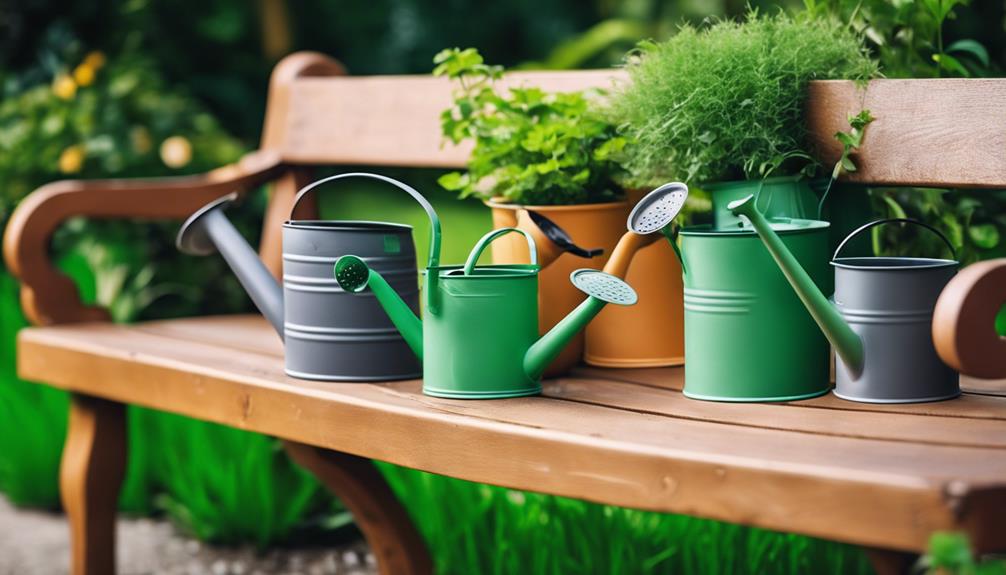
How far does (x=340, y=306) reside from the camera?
1597 mm

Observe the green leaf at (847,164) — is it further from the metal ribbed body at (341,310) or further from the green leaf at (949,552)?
the green leaf at (949,552)

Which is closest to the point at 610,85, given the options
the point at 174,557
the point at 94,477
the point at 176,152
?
the point at 94,477

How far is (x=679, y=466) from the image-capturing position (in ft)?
3.81

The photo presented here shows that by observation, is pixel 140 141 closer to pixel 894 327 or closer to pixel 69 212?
pixel 69 212

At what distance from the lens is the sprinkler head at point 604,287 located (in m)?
1.37

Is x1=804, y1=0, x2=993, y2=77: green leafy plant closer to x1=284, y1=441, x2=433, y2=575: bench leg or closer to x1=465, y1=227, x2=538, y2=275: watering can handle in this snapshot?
x1=465, y1=227, x2=538, y2=275: watering can handle

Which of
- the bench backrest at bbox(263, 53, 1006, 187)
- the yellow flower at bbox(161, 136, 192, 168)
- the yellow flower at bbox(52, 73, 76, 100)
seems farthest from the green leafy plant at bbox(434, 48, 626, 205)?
the yellow flower at bbox(52, 73, 76, 100)

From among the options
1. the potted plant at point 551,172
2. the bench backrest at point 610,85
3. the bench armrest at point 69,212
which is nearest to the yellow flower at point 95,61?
the bench backrest at point 610,85

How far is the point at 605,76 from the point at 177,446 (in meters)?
1.50

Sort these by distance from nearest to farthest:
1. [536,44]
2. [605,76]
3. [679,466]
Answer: [679,466]
[605,76]
[536,44]

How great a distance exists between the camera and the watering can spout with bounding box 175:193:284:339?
1790mm

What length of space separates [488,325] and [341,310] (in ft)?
0.83

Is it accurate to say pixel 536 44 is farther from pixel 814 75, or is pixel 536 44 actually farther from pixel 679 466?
pixel 679 466

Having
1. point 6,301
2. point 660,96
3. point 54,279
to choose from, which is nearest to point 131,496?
point 6,301
